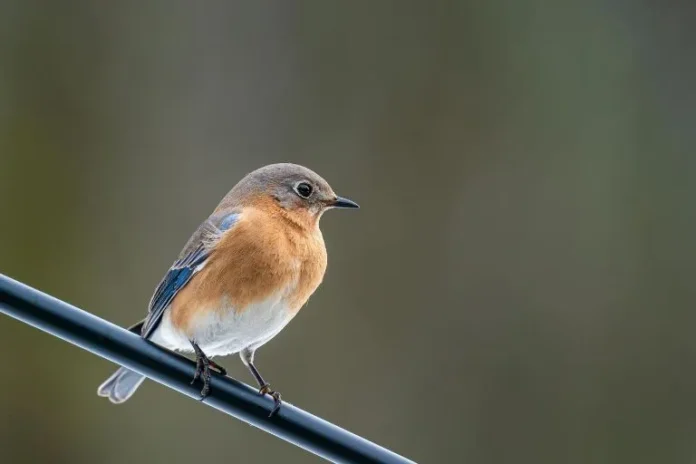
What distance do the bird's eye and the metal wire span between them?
4.60ft

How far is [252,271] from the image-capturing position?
3.23 metres

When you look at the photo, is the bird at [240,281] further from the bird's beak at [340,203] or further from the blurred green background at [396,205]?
the blurred green background at [396,205]

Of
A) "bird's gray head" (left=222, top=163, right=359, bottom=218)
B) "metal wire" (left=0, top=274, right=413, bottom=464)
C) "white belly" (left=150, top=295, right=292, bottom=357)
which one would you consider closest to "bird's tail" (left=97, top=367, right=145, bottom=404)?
"white belly" (left=150, top=295, right=292, bottom=357)

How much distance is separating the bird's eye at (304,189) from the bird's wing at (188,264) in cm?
30

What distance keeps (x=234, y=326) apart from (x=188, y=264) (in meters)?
0.32

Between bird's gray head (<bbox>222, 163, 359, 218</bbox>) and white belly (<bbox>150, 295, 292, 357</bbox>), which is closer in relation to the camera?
white belly (<bbox>150, 295, 292, 357</bbox>)

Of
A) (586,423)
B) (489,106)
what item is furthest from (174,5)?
(586,423)

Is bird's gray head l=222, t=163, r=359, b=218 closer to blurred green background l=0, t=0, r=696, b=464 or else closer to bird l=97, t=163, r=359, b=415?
bird l=97, t=163, r=359, b=415

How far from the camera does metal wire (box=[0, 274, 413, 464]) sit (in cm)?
201

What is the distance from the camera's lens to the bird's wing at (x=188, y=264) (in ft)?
11.1

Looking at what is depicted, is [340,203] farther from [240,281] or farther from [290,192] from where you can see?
[240,281]

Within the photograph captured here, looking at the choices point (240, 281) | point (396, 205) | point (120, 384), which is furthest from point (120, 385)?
point (396, 205)

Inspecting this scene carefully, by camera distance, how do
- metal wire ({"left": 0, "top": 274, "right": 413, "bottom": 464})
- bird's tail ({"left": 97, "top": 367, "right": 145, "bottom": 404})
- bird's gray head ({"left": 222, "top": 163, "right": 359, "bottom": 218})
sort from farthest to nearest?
bird's gray head ({"left": 222, "top": 163, "right": 359, "bottom": 218}) < bird's tail ({"left": 97, "top": 367, "right": 145, "bottom": 404}) < metal wire ({"left": 0, "top": 274, "right": 413, "bottom": 464})

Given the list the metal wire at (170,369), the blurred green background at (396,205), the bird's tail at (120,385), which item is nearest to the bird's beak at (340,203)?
the bird's tail at (120,385)
